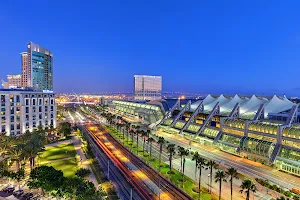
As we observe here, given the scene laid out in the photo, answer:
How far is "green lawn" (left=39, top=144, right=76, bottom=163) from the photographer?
83438 millimetres

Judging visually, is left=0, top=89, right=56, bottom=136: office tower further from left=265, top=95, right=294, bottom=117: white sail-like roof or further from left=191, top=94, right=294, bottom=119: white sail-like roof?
left=265, top=95, right=294, bottom=117: white sail-like roof

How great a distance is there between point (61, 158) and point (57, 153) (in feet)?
26.3

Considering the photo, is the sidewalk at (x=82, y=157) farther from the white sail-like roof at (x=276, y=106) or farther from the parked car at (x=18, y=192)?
the white sail-like roof at (x=276, y=106)

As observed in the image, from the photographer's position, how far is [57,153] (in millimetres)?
90250

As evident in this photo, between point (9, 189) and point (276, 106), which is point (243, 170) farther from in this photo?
point (9, 189)

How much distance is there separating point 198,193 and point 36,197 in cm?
4289

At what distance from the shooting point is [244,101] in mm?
128625

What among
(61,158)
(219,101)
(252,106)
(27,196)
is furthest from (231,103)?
(27,196)

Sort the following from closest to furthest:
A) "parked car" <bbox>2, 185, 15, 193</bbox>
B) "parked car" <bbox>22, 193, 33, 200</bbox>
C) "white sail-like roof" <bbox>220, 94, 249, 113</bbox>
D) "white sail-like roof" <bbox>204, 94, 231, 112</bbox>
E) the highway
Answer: "parked car" <bbox>22, 193, 33, 200</bbox> < "parked car" <bbox>2, 185, 15, 193</bbox> < the highway < "white sail-like roof" <bbox>220, 94, 249, 113</bbox> < "white sail-like roof" <bbox>204, 94, 231, 112</bbox>

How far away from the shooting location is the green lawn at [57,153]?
8344 cm

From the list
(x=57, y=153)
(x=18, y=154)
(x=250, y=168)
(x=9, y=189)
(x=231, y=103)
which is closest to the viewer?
(x=9, y=189)

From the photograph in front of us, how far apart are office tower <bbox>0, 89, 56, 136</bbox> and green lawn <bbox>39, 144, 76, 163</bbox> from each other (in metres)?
27.1

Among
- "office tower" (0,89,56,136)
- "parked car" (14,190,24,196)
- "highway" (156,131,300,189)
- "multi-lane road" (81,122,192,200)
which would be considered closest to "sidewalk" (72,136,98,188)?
"multi-lane road" (81,122,192,200)

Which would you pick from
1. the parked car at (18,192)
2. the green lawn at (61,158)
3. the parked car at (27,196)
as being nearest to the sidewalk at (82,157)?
the green lawn at (61,158)
